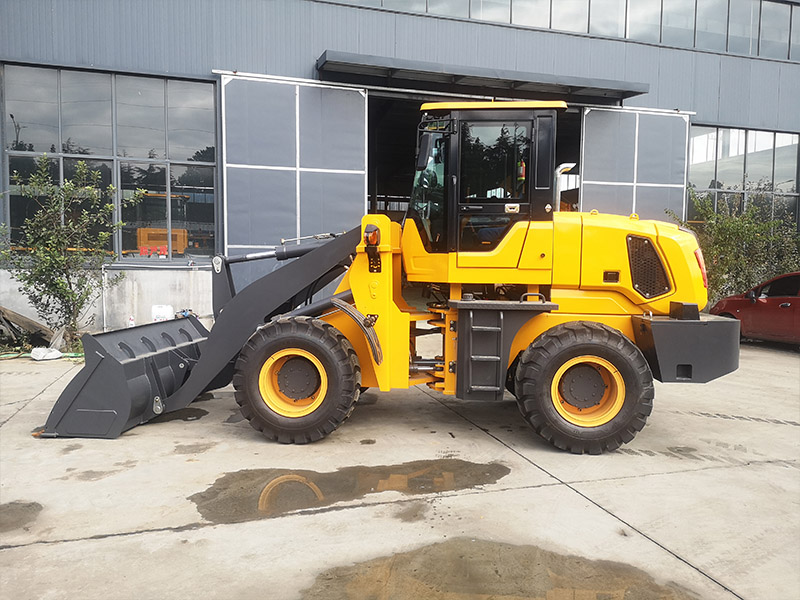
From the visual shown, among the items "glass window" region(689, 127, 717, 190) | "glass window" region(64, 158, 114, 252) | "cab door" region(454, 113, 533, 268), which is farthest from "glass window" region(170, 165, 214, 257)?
"glass window" region(689, 127, 717, 190)

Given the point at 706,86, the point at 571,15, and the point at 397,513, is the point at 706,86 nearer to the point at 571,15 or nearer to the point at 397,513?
the point at 571,15

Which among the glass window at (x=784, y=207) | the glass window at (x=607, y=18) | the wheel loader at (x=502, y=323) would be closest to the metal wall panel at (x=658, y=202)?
the glass window at (x=607, y=18)

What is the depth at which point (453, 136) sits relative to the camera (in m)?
5.19

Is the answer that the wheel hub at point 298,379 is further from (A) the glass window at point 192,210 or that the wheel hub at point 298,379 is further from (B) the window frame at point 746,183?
(B) the window frame at point 746,183

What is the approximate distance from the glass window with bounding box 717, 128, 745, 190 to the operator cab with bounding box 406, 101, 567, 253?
13596 mm

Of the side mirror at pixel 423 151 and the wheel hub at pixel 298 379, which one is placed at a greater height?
the side mirror at pixel 423 151

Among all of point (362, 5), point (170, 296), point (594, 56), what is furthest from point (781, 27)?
point (170, 296)

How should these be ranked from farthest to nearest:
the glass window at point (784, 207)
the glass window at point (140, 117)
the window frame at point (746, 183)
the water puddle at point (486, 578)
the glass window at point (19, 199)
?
the glass window at point (784, 207) → the window frame at point (746, 183) → the glass window at point (140, 117) → the glass window at point (19, 199) → the water puddle at point (486, 578)

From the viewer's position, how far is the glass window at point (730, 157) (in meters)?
16.2

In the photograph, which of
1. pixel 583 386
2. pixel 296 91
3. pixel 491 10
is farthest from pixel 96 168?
pixel 583 386

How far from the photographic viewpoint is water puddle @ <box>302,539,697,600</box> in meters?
2.92

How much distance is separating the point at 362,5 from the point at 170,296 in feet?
25.2

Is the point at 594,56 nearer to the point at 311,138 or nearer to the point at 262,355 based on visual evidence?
the point at 311,138

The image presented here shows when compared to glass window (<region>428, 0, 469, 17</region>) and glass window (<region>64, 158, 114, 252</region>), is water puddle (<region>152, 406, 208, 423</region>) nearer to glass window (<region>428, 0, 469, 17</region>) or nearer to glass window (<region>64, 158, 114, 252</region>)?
glass window (<region>64, 158, 114, 252</region>)
